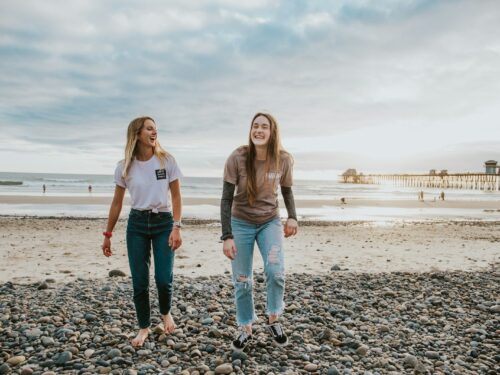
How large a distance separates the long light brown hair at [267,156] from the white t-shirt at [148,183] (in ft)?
3.09

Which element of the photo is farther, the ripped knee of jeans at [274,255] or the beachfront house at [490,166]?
the beachfront house at [490,166]

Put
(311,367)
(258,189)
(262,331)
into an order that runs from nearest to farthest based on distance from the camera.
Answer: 1. (311,367)
2. (258,189)
3. (262,331)

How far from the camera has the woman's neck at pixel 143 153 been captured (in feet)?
15.3

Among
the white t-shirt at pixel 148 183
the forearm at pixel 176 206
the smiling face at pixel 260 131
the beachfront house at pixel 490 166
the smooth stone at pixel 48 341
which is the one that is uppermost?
the beachfront house at pixel 490 166

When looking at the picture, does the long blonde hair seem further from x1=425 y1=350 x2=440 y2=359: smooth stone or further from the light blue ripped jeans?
x1=425 y1=350 x2=440 y2=359: smooth stone

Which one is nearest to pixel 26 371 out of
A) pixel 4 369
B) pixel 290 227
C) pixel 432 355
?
pixel 4 369

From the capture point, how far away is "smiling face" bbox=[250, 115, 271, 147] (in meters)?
4.27

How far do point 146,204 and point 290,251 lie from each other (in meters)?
7.78

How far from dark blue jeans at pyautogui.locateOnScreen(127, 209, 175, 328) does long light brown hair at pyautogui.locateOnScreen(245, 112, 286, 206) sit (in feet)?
3.30

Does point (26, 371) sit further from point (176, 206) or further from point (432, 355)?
point (432, 355)

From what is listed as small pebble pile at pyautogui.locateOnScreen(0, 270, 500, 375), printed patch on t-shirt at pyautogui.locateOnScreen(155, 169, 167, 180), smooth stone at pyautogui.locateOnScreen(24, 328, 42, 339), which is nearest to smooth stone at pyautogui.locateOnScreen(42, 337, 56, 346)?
small pebble pile at pyautogui.locateOnScreen(0, 270, 500, 375)

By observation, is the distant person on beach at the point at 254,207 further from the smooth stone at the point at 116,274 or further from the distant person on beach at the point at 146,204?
the smooth stone at the point at 116,274

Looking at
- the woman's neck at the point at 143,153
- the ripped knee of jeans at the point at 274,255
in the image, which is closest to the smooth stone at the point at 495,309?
the ripped knee of jeans at the point at 274,255

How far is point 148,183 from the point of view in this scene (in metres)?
4.54
